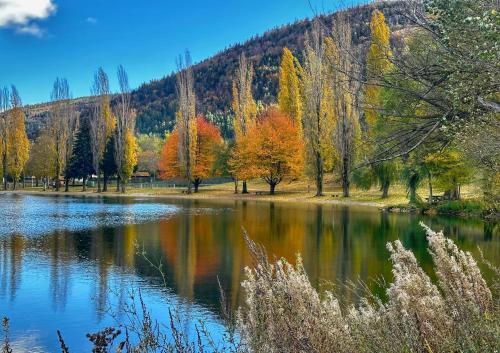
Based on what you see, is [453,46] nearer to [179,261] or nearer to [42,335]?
[42,335]

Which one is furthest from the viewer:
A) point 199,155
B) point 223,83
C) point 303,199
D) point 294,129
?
point 223,83

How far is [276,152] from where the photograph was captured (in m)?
54.3

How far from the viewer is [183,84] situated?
63.6 metres

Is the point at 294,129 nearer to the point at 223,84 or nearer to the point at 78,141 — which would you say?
the point at 78,141

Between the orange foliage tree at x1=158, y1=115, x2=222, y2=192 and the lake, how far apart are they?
93.8ft

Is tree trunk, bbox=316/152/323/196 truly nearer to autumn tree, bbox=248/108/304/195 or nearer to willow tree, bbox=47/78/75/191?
autumn tree, bbox=248/108/304/195

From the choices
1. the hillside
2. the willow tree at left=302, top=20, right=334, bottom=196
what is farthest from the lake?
the hillside

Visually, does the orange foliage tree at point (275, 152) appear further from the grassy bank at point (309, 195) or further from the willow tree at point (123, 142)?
the willow tree at point (123, 142)

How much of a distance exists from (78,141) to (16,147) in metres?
10.2

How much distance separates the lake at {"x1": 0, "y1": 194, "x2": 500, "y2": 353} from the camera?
11.0 m

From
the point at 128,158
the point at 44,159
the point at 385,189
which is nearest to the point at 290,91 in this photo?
the point at 128,158

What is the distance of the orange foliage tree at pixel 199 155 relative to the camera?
6234cm

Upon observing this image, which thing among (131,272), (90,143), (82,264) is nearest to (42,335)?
(131,272)

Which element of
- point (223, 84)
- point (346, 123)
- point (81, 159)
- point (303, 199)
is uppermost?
point (223, 84)
